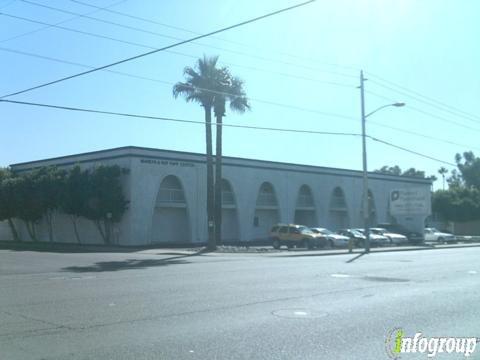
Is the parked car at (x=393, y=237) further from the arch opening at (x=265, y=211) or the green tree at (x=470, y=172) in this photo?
the green tree at (x=470, y=172)

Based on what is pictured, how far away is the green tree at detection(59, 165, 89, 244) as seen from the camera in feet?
147

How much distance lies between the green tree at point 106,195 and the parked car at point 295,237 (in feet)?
37.2

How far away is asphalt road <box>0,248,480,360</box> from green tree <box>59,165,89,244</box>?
26.4m

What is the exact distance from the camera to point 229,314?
1099cm

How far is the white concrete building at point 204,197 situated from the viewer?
44688 millimetres

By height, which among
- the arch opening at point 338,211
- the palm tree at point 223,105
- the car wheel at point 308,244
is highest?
the palm tree at point 223,105

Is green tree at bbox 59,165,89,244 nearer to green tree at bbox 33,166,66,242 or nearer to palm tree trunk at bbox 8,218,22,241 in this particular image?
Result: green tree at bbox 33,166,66,242

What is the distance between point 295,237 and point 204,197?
10385 mm

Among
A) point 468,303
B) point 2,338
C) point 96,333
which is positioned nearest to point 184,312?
point 96,333

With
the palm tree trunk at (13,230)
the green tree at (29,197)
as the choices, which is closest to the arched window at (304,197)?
the green tree at (29,197)

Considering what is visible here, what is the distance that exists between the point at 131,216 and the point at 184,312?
3353 cm

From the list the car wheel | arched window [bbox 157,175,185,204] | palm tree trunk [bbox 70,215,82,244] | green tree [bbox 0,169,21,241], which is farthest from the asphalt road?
green tree [bbox 0,169,21,241]

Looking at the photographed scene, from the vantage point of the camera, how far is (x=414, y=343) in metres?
8.45

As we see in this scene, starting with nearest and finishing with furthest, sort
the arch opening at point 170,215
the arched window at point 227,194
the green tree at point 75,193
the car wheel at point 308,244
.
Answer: the car wheel at point 308,244 < the green tree at point 75,193 < the arch opening at point 170,215 < the arched window at point 227,194
